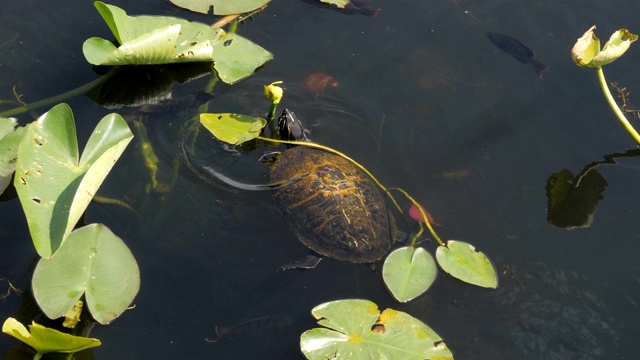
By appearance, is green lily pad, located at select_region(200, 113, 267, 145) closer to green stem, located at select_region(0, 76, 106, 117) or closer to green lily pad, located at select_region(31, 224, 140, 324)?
green stem, located at select_region(0, 76, 106, 117)

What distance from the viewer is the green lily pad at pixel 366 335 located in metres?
2.91

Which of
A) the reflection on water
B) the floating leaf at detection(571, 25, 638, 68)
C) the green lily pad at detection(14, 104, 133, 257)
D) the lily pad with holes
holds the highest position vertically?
the floating leaf at detection(571, 25, 638, 68)

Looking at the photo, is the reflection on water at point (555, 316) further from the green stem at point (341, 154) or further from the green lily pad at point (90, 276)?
the green lily pad at point (90, 276)

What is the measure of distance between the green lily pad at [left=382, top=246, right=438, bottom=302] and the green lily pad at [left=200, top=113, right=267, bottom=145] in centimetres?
107

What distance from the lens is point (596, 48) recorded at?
3.62 meters

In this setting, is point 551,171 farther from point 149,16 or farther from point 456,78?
point 149,16

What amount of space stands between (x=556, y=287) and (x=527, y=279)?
6.0 inches

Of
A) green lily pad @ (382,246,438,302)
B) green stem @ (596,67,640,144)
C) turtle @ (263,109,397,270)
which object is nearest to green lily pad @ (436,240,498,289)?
green lily pad @ (382,246,438,302)

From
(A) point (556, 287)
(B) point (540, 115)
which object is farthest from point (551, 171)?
(A) point (556, 287)

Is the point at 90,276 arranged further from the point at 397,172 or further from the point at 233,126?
the point at 397,172

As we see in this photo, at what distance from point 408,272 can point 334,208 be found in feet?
1.92

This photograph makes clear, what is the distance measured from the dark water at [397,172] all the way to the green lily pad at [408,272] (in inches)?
4.0

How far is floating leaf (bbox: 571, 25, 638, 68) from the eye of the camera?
11.9 feet

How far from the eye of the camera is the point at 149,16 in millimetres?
4109
